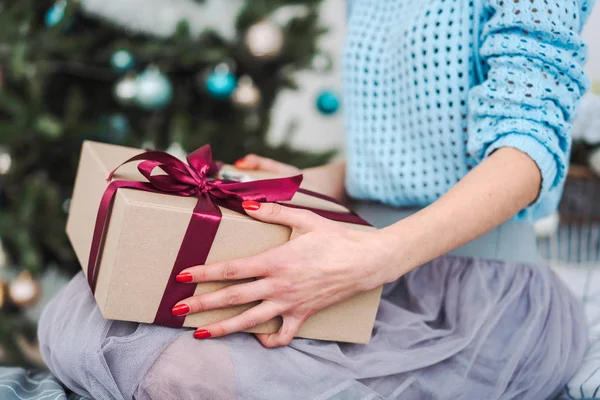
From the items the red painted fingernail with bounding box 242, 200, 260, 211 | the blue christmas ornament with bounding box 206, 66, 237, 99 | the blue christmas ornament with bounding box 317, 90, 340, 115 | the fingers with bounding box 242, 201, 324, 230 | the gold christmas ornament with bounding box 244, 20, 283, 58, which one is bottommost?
the blue christmas ornament with bounding box 317, 90, 340, 115

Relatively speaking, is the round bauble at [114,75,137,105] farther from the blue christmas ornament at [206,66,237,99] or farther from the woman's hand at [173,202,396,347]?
the woman's hand at [173,202,396,347]

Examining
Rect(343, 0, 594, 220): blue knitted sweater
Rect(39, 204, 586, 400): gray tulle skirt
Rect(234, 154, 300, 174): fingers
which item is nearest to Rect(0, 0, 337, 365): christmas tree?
Rect(234, 154, 300, 174): fingers

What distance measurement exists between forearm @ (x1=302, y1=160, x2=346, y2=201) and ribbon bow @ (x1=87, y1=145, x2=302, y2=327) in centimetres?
35

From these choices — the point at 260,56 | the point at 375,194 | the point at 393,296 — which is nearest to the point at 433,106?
the point at 375,194

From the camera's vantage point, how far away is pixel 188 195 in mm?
645

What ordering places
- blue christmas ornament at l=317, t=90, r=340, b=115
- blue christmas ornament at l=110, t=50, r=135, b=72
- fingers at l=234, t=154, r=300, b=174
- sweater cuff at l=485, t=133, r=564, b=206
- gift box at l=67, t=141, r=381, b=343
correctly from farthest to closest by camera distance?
blue christmas ornament at l=317, t=90, r=340, b=115 → blue christmas ornament at l=110, t=50, r=135, b=72 → fingers at l=234, t=154, r=300, b=174 → sweater cuff at l=485, t=133, r=564, b=206 → gift box at l=67, t=141, r=381, b=343

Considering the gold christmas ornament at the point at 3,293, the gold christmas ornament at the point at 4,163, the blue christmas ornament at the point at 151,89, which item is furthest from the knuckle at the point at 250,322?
the gold christmas ornament at the point at 3,293

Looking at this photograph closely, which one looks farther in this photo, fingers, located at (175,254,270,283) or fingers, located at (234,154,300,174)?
fingers, located at (234,154,300,174)

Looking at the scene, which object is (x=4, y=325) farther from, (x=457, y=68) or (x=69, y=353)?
(x=457, y=68)

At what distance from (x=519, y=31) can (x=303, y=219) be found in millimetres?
385

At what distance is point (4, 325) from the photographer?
1.54 m

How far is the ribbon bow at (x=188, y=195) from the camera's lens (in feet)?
1.98

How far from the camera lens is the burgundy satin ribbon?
23.7 inches

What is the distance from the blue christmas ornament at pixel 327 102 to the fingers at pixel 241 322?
1267 mm
